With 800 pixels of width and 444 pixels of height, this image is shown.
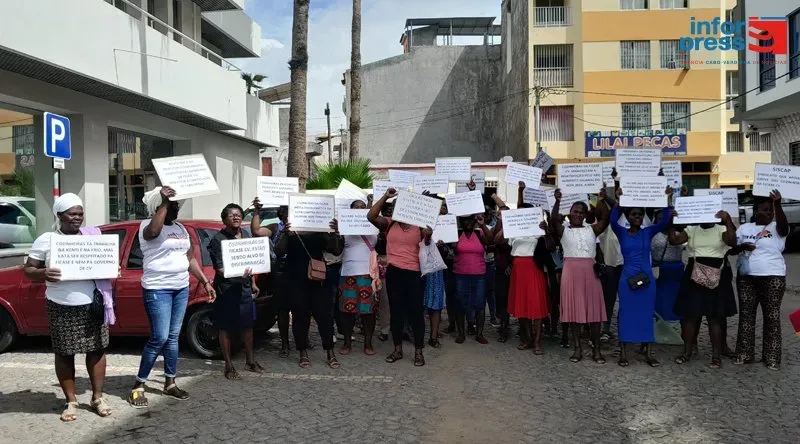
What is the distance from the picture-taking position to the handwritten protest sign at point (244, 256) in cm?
618

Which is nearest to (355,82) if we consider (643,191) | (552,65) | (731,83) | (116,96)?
(116,96)

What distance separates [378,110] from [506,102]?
27.0 feet

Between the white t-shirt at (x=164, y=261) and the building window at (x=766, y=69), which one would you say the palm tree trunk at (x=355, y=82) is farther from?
the white t-shirt at (x=164, y=261)

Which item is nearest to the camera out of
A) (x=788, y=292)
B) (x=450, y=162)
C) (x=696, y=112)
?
(x=450, y=162)

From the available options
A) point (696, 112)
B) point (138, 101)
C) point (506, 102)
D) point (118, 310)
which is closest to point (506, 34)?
point (506, 102)

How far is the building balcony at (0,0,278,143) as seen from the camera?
9.60 metres

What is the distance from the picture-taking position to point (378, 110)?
41812 millimetres

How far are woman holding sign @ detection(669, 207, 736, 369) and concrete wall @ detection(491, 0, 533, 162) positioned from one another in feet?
87.6

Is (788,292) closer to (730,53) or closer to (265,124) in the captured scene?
(265,124)

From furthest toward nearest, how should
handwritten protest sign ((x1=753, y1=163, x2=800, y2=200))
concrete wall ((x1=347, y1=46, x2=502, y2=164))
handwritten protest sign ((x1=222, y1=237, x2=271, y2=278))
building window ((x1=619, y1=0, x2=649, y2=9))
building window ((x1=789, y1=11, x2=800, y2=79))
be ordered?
concrete wall ((x1=347, y1=46, x2=502, y2=164)), building window ((x1=619, y1=0, x2=649, y2=9)), building window ((x1=789, y1=11, x2=800, y2=79)), handwritten protest sign ((x1=753, y1=163, x2=800, y2=200)), handwritten protest sign ((x1=222, y1=237, x2=271, y2=278))

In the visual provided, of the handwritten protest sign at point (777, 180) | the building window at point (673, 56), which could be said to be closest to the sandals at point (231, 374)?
the handwritten protest sign at point (777, 180)

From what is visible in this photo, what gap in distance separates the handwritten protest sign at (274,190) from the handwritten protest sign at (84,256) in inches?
80.2

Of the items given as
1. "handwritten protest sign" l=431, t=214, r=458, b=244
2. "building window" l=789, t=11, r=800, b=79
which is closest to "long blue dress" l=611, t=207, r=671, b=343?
"handwritten protest sign" l=431, t=214, r=458, b=244

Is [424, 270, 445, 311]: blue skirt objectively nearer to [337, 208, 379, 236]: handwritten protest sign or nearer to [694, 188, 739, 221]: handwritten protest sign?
[337, 208, 379, 236]: handwritten protest sign
